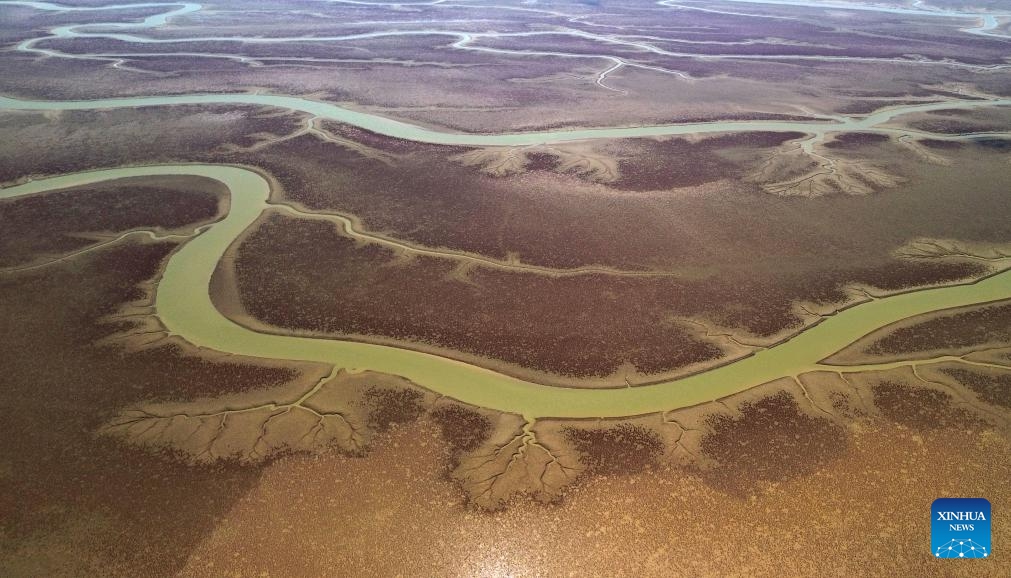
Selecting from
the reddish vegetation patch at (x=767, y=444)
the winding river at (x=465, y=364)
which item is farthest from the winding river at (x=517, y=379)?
the reddish vegetation patch at (x=767, y=444)

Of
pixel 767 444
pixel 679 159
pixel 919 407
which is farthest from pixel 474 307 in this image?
pixel 679 159

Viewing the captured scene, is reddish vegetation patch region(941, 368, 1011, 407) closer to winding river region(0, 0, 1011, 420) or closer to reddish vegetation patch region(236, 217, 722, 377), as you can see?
winding river region(0, 0, 1011, 420)

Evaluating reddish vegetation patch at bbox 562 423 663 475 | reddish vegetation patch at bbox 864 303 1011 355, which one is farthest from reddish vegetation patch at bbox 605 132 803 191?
reddish vegetation patch at bbox 562 423 663 475

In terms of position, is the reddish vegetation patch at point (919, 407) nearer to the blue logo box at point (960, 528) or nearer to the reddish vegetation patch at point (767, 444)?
the reddish vegetation patch at point (767, 444)

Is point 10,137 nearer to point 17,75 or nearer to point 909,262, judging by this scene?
point 17,75

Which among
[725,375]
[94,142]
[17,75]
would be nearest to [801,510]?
[725,375]
